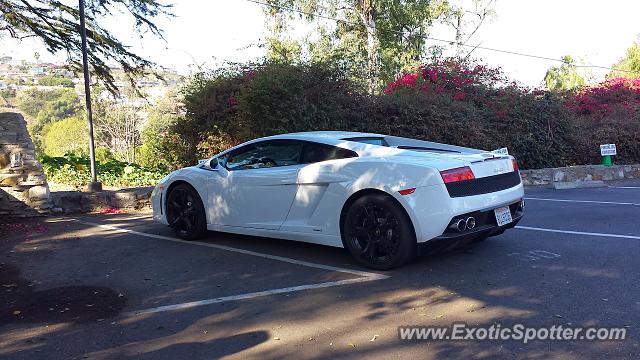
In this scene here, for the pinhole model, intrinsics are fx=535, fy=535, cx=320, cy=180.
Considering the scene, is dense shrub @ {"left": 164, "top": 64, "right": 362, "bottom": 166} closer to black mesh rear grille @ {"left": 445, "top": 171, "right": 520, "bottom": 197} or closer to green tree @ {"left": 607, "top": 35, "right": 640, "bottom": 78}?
black mesh rear grille @ {"left": 445, "top": 171, "right": 520, "bottom": 197}

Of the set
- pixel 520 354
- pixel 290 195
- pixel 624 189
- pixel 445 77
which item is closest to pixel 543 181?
pixel 624 189

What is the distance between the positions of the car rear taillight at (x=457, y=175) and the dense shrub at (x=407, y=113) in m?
6.56

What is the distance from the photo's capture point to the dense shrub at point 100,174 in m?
11.6

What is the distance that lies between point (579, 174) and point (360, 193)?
35.8ft

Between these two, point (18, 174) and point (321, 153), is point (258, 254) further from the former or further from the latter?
point (18, 174)

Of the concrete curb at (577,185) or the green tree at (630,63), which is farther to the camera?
the green tree at (630,63)

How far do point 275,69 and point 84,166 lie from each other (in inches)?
204

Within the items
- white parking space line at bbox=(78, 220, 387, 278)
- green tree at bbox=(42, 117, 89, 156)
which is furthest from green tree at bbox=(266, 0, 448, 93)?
green tree at bbox=(42, 117, 89, 156)

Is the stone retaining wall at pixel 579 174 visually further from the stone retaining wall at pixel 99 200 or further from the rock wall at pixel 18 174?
the rock wall at pixel 18 174

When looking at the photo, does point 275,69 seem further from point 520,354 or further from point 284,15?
point 284,15

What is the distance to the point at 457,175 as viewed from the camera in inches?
189

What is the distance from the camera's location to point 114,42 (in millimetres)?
12680

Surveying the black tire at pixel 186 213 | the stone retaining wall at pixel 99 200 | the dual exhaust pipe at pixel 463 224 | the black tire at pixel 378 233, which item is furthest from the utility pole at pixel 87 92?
the dual exhaust pipe at pixel 463 224

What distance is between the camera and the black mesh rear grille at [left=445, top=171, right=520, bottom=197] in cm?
476
